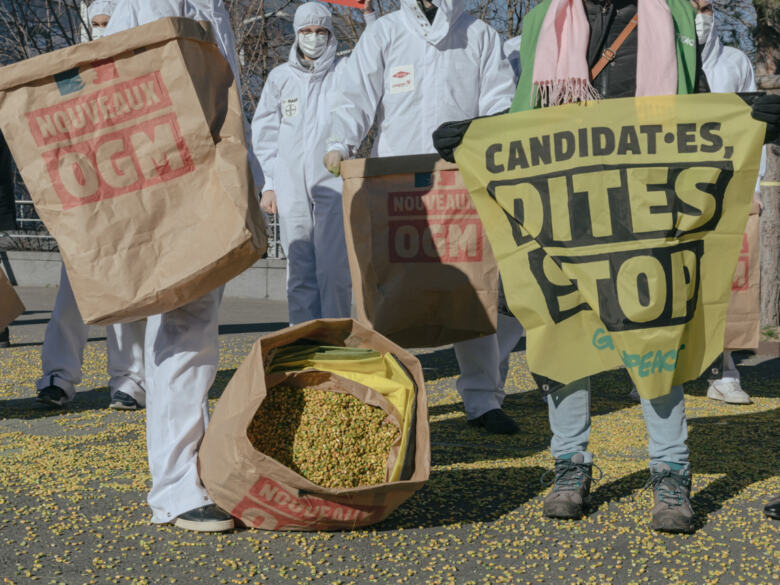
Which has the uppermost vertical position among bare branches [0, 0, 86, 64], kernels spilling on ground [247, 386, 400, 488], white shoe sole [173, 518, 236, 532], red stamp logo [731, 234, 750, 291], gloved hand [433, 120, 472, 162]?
bare branches [0, 0, 86, 64]

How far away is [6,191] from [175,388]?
1.95m

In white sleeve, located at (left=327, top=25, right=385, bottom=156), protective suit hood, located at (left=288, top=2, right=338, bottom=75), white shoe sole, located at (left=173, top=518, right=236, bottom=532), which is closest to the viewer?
white shoe sole, located at (left=173, top=518, right=236, bottom=532)

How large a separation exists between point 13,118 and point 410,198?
2.00m

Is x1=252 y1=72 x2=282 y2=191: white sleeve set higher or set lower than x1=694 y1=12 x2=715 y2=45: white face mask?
lower

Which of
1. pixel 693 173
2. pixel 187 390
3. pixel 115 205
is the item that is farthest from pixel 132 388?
pixel 693 173

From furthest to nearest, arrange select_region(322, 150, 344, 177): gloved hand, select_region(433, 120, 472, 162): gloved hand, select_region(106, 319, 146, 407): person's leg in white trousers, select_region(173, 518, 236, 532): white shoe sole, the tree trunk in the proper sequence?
the tree trunk
select_region(106, 319, 146, 407): person's leg in white trousers
select_region(322, 150, 344, 177): gloved hand
select_region(433, 120, 472, 162): gloved hand
select_region(173, 518, 236, 532): white shoe sole

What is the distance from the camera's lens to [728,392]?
5.79m

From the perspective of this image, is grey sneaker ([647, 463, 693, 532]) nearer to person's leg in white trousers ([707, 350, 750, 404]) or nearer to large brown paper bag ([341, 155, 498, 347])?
large brown paper bag ([341, 155, 498, 347])

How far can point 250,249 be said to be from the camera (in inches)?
113

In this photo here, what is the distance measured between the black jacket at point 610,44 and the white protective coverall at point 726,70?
107 inches

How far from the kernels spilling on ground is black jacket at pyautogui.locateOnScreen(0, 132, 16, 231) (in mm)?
2042

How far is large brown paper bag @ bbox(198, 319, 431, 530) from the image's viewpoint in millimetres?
2988

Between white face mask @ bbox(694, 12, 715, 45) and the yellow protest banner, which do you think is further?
white face mask @ bbox(694, 12, 715, 45)

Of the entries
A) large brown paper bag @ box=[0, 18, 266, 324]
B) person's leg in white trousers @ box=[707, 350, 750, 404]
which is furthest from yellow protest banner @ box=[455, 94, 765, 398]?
person's leg in white trousers @ box=[707, 350, 750, 404]
